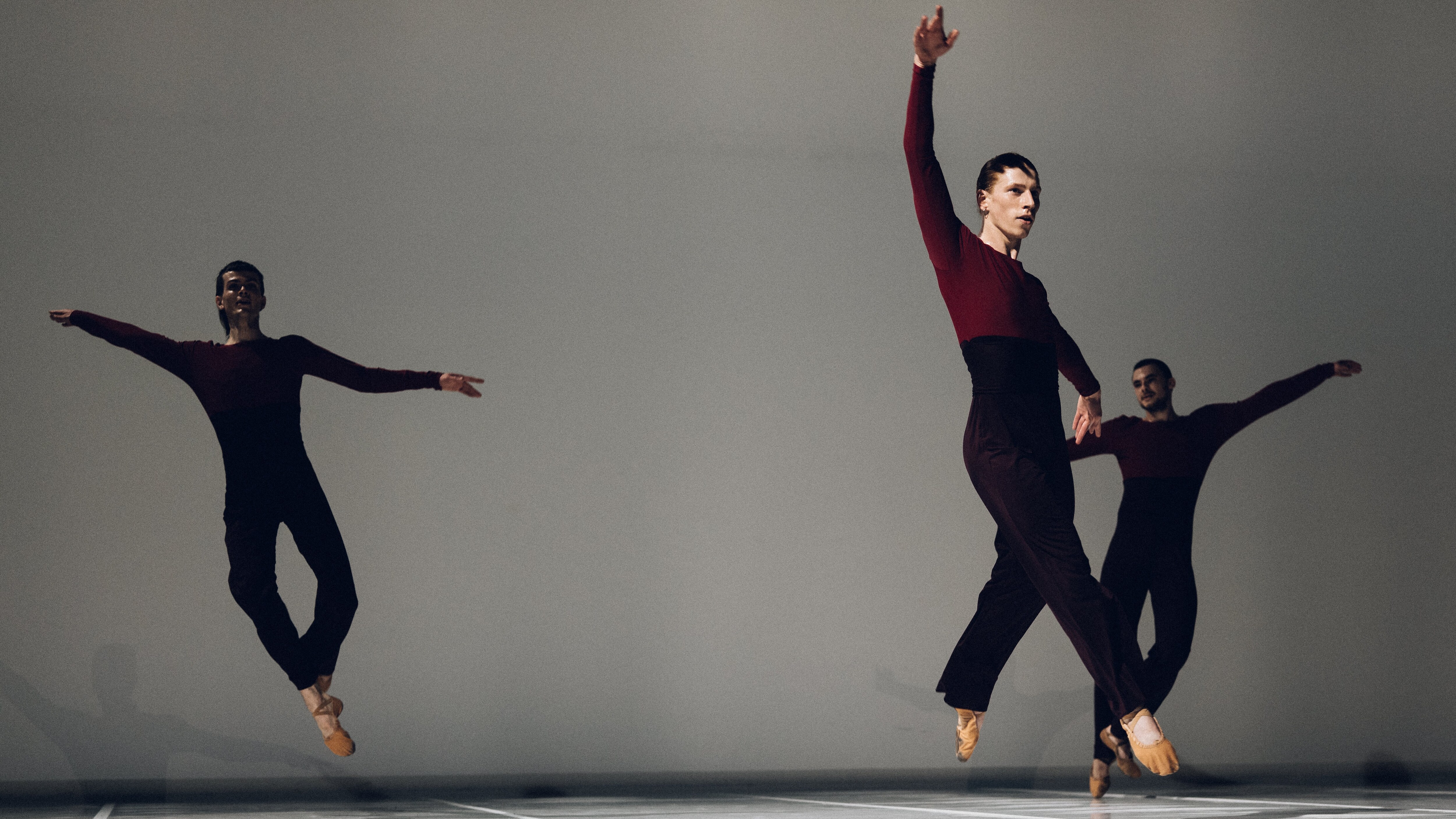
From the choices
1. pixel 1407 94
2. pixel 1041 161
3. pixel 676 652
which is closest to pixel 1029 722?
pixel 676 652

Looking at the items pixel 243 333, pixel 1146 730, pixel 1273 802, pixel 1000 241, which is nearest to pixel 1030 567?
pixel 1146 730

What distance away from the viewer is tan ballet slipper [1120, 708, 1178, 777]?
2.61 metres

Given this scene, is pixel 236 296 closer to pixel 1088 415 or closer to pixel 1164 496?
pixel 1088 415

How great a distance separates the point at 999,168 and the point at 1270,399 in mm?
2071

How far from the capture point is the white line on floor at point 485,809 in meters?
3.55

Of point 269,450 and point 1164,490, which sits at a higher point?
point 269,450

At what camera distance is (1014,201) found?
122 inches

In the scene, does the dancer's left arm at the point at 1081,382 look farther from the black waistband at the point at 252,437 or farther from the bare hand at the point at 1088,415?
the black waistband at the point at 252,437

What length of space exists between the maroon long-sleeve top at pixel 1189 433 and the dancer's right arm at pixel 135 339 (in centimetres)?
299

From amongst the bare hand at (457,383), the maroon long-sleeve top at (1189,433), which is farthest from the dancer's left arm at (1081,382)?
the bare hand at (457,383)

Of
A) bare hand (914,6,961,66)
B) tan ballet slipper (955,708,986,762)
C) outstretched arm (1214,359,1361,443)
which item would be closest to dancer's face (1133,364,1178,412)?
outstretched arm (1214,359,1361,443)

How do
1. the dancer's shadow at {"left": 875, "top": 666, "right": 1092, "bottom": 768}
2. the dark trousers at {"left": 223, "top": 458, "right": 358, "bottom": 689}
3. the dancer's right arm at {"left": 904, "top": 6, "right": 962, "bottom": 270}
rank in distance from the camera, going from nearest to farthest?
the dancer's right arm at {"left": 904, "top": 6, "right": 962, "bottom": 270}, the dark trousers at {"left": 223, "top": 458, "right": 358, "bottom": 689}, the dancer's shadow at {"left": 875, "top": 666, "right": 1092, "bottom": 768}

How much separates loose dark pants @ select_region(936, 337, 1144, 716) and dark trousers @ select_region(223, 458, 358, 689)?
5.94 feet

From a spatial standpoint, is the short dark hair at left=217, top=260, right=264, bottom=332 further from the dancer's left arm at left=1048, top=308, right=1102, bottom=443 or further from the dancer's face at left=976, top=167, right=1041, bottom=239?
the dancer's left arm at left=1048, top=308, right=1102, bottom=443
